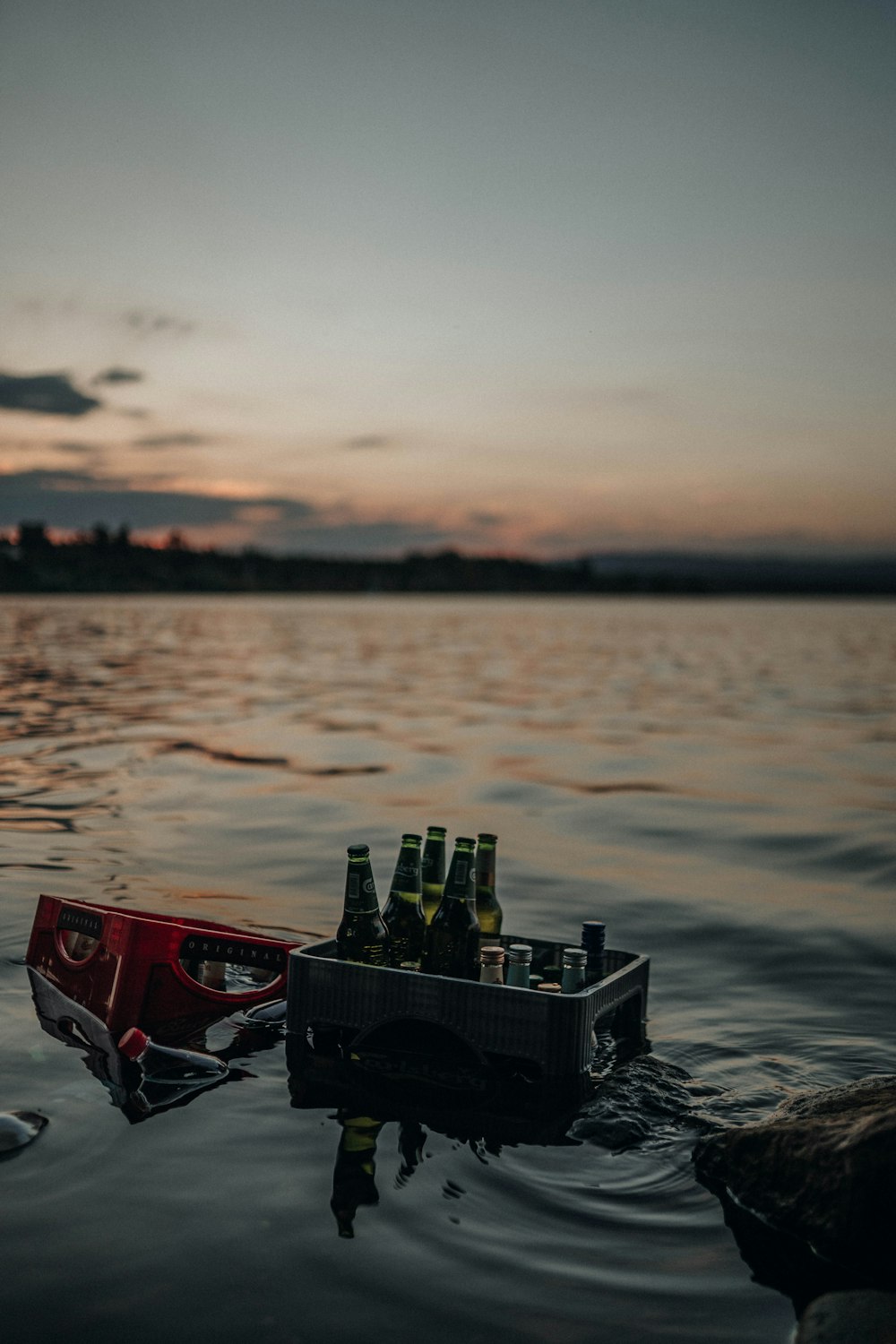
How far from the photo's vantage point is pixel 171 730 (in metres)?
21.1

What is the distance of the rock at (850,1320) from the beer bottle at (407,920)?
2.43 metres

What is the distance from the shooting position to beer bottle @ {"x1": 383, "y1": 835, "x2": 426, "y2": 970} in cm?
577

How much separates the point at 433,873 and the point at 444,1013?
0.91 m

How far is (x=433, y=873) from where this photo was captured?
19.5 feet

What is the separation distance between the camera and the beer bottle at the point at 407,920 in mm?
5766

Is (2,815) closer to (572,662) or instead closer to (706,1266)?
(706,1266)

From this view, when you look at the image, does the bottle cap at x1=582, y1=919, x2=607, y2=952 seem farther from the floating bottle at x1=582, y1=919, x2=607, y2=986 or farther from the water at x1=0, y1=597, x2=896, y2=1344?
the water at x1=0, y1=597, x2=896, y2=1344

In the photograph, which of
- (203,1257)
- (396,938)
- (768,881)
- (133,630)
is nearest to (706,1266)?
(203,1257)

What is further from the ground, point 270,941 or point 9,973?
point 270,941

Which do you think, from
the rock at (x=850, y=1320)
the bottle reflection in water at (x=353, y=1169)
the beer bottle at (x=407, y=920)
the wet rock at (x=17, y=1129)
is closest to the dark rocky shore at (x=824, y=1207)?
the rock at (x=850, y=1320)

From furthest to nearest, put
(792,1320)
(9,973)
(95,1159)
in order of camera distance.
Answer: (9,973), (95,1159), (792,1320)

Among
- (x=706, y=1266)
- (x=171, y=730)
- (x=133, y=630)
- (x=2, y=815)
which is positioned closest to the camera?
(x=706, y=1266)

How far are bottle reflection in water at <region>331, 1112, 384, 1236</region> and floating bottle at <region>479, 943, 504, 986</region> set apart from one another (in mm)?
770

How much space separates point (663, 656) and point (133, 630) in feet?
105
